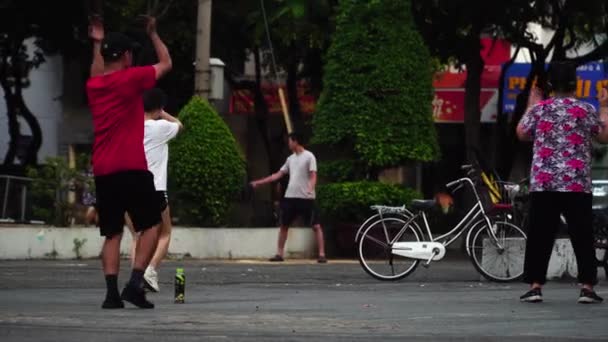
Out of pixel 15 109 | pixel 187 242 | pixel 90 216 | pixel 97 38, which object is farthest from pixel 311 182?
pixel 15 109

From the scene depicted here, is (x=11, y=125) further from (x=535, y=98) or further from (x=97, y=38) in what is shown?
(x=97, y=38)

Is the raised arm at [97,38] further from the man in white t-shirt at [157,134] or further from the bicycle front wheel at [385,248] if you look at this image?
the bicycle front wheel at [385,248]

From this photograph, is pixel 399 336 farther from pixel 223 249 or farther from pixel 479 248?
pixel 223 249

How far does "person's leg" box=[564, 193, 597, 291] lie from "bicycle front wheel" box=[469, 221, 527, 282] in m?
→ 3.23

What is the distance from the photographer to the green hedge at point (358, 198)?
2116cm

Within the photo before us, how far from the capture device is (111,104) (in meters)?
10.2

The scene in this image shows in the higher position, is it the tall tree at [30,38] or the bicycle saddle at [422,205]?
the tall tree at [30,38]

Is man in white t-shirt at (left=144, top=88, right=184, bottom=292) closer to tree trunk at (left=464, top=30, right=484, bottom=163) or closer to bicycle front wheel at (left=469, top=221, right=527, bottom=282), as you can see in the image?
bicycle front wheel at (left=469, top=221, right=527, bottom=282)

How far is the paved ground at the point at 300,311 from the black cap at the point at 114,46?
1648 millimetres

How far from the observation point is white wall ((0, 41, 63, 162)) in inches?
1686

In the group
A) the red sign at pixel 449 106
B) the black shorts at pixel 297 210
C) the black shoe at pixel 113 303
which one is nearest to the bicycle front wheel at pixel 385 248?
the black shorts at pixel 297 210

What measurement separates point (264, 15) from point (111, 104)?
A: 48.7 ft

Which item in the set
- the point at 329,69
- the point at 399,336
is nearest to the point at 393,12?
the point at 329,69

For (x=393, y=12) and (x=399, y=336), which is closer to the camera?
(x=399, y=336)
